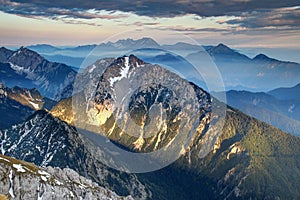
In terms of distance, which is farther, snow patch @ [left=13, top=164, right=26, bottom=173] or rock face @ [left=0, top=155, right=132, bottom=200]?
snow patch @ [left=13, top=164, right=26, bottom=173]

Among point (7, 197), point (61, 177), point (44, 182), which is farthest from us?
point (61, 177)

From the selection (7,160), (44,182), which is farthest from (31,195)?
(7,160)

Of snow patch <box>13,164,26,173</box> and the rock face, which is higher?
snow patch <box>13,164,26,173</box>

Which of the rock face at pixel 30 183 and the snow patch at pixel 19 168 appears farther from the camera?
the snow patch at pixel 19 168

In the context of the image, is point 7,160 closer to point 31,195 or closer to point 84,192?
point 31,195

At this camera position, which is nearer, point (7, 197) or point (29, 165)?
point (7, 197)

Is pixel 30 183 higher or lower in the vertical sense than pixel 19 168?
lower

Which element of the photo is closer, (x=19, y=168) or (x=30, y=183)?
(x=30, y=183)

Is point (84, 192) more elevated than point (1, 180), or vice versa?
point (1, 180)

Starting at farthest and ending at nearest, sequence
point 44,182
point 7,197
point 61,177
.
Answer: point 61,177 → point 44,182 → point 7,197

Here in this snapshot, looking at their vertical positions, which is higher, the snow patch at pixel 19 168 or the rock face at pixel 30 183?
the snow patch at pixel 19 168

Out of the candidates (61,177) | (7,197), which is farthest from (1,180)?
(61,177)
